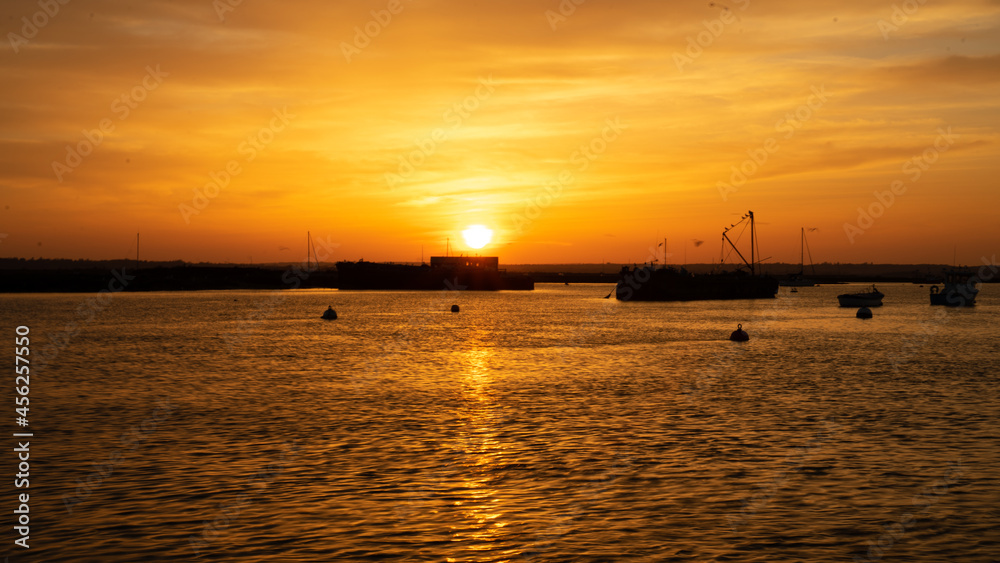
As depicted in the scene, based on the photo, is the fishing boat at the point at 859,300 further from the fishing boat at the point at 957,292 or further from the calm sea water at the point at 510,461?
the calm sea water at the point at 510,461

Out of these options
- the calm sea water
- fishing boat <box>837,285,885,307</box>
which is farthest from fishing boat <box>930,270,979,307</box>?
the calm sea water

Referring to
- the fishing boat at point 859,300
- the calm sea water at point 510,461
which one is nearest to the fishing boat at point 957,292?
the fishing boat at point 859,300

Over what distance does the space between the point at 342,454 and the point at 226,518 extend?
6429mm

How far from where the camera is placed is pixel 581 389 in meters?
38.0

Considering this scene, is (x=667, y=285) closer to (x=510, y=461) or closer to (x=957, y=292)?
(x=957, y=292)

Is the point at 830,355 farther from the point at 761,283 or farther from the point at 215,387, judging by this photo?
the point at 761,283

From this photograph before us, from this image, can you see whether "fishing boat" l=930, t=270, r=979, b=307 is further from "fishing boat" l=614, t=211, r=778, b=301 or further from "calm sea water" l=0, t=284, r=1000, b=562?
"calm sea water" l=0, t=284, r=1000, b=562

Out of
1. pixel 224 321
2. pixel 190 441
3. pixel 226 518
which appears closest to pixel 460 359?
pixel 190 441

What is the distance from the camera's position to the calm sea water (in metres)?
15.3

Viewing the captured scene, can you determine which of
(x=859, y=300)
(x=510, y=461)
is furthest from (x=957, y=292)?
(x=510, y=461)

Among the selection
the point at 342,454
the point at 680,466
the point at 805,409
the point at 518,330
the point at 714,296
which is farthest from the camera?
the point at 714,296

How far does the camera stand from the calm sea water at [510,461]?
15344 mm

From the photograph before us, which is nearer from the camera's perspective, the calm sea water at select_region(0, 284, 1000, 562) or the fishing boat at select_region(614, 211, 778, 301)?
the calm sea water at select_region(0, 284, 1000, 562)

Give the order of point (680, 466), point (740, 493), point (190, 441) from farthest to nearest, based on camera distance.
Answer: point (190, 441) < point (680, 466) < point (740, 493)
